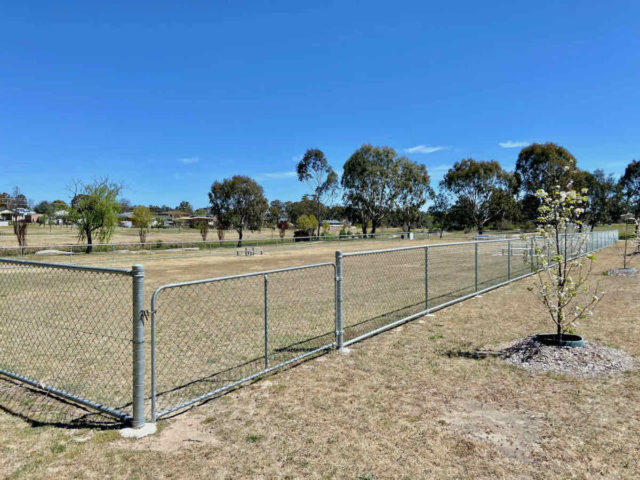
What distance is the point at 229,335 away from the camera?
23.3ft

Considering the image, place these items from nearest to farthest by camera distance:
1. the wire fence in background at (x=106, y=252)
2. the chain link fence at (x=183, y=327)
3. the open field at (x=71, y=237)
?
1. the chain link fence at (x=183, y=327)
2. the wire fence in background at (x=106, y=252)
3. the open field at (x=71, y=237)

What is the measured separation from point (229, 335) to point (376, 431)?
3976 millimetres

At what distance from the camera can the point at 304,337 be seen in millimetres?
6883

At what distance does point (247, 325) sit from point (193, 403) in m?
3.50

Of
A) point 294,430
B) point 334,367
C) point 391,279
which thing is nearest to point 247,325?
point 334,367

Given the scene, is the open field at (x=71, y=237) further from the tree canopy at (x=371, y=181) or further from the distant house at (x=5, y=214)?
the distant house at (x=5, y=214)

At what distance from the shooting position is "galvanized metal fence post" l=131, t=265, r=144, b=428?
3.61m

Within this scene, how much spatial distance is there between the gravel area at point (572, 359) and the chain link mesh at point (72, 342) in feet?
15.7

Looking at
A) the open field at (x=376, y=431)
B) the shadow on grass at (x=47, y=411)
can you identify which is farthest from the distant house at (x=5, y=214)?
the open field at (x=376, y=431)

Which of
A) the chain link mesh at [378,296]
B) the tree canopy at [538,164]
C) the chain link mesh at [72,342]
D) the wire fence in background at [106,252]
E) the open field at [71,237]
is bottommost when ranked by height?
the chain link mesh at [72,342]

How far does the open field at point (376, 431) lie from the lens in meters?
3.13

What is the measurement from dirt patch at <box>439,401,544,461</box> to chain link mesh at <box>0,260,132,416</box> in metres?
3.07

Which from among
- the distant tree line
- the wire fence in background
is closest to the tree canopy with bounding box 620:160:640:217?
the distant tree line

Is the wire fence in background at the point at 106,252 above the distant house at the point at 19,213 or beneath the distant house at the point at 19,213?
beneath
